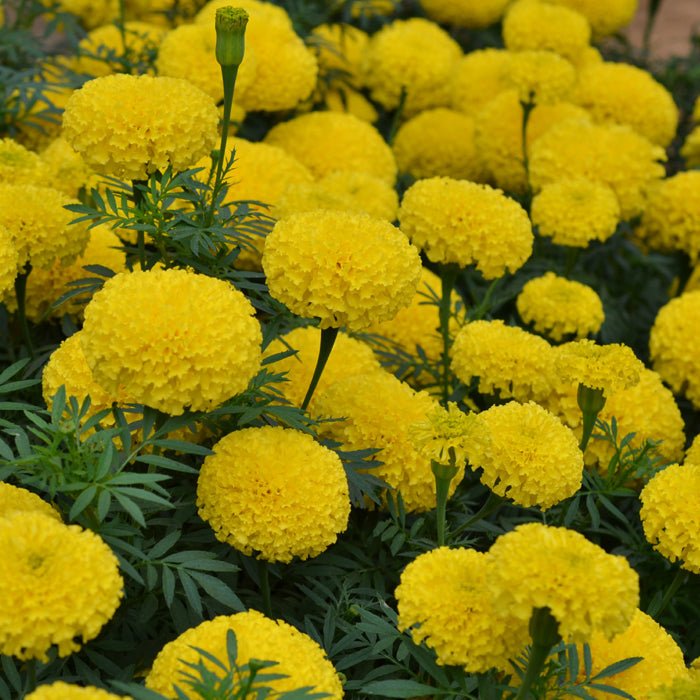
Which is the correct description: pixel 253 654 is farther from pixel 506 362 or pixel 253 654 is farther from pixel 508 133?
pixel 508 133

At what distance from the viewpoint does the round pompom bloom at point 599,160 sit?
8.78 ft

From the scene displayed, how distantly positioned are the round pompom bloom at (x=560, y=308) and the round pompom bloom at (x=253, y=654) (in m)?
1.09

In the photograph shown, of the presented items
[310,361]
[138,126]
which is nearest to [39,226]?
[138,126]

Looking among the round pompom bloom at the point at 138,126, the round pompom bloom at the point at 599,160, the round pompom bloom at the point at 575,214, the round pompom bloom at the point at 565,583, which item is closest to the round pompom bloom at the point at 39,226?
the round pompom bloom at the point at 138,126

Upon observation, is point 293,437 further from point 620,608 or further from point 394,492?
point 620,608

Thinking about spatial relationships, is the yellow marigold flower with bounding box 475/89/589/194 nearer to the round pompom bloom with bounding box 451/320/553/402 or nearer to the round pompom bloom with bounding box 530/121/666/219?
the round pompom bloom with bounding box 530/121/666/219

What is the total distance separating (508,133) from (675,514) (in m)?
1.51

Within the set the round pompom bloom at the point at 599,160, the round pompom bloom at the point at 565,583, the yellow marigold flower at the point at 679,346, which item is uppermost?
the round pompom bloom at the point at 565,583

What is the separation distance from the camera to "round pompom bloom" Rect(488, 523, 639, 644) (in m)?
1.12

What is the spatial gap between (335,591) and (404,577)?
42 cm

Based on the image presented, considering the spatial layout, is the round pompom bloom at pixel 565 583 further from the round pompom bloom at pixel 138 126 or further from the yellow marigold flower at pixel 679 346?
the yellow marigold flower at pixel 679 346

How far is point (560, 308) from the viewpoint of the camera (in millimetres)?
2178

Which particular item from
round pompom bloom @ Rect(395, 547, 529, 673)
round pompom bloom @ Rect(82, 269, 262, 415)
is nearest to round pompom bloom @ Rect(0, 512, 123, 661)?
round pompom bloom @ Rect(82, 269, 262, 415)

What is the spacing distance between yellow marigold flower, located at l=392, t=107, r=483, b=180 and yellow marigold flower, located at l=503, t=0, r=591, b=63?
345 millimetres
